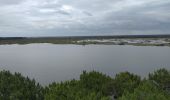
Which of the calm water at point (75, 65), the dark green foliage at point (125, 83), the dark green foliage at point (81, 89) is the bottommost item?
the calm water at point (75, 65)

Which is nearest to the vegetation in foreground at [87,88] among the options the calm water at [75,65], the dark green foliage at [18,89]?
the dark green foliage at [18,89]

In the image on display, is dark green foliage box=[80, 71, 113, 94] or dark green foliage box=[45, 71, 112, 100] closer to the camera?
dark green foliage box=[45, 71, 112, 100]

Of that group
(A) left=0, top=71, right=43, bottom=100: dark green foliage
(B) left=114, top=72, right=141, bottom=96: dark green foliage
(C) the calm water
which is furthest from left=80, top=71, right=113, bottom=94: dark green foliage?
(C) the calm water

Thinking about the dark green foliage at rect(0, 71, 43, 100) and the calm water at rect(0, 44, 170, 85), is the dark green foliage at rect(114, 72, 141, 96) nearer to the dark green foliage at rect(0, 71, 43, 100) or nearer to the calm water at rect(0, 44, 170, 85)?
the dark green foliage at rect(0, 71, 43, 100)

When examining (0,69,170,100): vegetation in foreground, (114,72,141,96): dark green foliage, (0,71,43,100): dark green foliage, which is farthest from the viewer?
(114,72,141,96): dark green foliage

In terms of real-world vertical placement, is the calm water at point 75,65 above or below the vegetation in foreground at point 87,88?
below

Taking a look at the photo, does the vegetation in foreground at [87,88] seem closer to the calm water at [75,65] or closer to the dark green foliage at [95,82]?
the dark green foliage at [95,82]

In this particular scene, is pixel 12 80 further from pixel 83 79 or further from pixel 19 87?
pixel 83 79

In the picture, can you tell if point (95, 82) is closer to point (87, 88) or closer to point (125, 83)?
point (87, 88)
